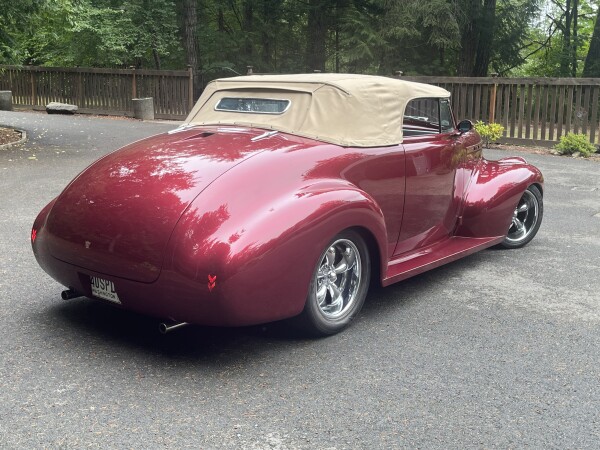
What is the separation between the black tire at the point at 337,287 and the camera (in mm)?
4156

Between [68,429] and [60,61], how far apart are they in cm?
2906

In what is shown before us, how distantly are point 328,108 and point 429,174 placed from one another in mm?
1009

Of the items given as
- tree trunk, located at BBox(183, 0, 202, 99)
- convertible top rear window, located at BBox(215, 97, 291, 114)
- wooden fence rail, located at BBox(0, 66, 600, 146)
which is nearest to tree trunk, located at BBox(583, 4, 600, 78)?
wooden fence rail, located at BBox(0, 66, 600, 146)

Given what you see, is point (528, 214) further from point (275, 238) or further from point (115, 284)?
point (115, 284)

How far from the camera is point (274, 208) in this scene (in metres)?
3.96

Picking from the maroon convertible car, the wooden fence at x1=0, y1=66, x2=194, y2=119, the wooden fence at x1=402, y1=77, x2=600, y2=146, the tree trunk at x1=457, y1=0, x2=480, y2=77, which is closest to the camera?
the maroon convertible car

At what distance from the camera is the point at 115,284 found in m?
3.92

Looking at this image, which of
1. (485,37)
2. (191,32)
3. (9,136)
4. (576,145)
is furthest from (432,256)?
(191,32)

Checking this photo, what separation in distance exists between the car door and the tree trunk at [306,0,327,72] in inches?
899

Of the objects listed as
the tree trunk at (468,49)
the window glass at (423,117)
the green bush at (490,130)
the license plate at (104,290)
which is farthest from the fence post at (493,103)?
the license plate at (104,290)

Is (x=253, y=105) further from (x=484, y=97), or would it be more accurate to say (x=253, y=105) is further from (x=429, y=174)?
(x=484, y=97)

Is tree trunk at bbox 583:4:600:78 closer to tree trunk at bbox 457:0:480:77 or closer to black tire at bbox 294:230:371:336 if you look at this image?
tree trunk at bbox 457:0:480:77

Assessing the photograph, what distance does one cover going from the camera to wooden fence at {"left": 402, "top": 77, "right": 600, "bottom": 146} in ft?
50.1

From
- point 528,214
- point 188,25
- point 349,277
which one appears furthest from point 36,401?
point 188,25
